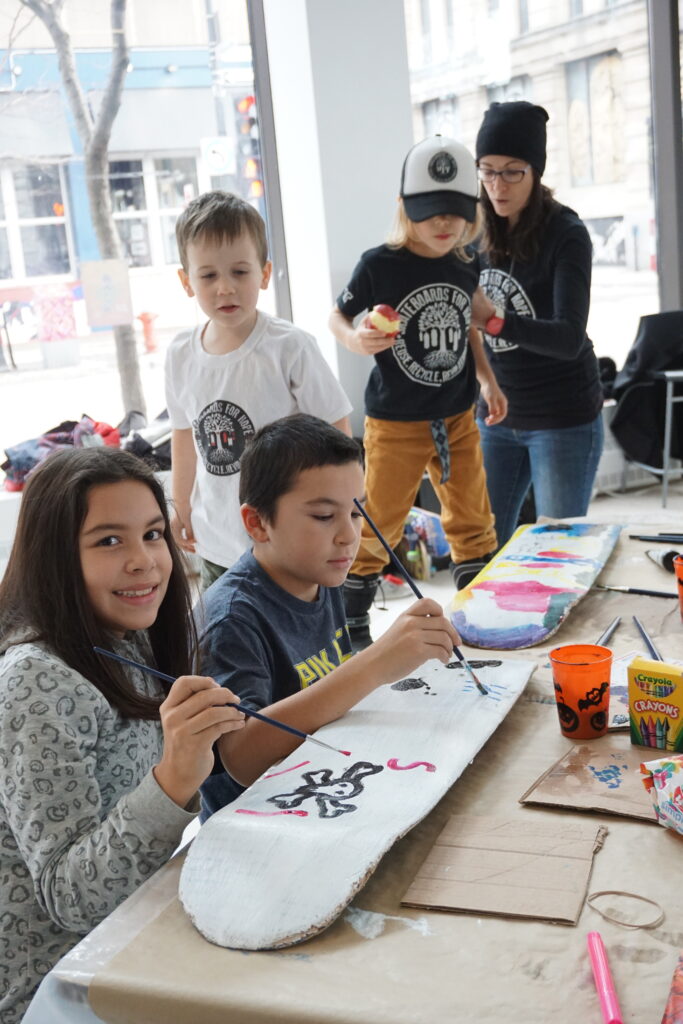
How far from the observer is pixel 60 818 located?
1.04 metres

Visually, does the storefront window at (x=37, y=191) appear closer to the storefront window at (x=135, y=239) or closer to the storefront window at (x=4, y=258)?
the storefront window at (x=4, y=258)

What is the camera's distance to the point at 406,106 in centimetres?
407

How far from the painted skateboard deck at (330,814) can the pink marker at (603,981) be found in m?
0.19

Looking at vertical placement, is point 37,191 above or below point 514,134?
above

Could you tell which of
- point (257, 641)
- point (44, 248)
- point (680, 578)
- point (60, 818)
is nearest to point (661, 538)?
point (680, 578)

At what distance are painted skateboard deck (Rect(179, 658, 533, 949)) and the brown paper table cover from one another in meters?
0.02

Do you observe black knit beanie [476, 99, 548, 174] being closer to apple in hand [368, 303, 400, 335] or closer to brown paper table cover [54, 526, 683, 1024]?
apple in hand [368, 303, 400, 335]

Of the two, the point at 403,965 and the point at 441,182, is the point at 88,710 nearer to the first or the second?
the point at 403,965

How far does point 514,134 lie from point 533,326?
1.58 feet

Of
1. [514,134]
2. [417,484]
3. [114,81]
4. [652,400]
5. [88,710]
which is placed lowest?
[652,400]

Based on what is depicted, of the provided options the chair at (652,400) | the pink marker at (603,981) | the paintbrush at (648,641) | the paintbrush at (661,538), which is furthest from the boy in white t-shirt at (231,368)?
the chair at (652,400)

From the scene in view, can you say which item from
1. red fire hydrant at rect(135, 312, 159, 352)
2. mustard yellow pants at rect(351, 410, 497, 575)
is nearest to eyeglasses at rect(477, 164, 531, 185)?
mustard yellow pants at rect(351, 410, 497, 575)

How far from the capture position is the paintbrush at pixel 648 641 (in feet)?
4.51

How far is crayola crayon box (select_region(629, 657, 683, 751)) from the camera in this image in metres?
1.13
